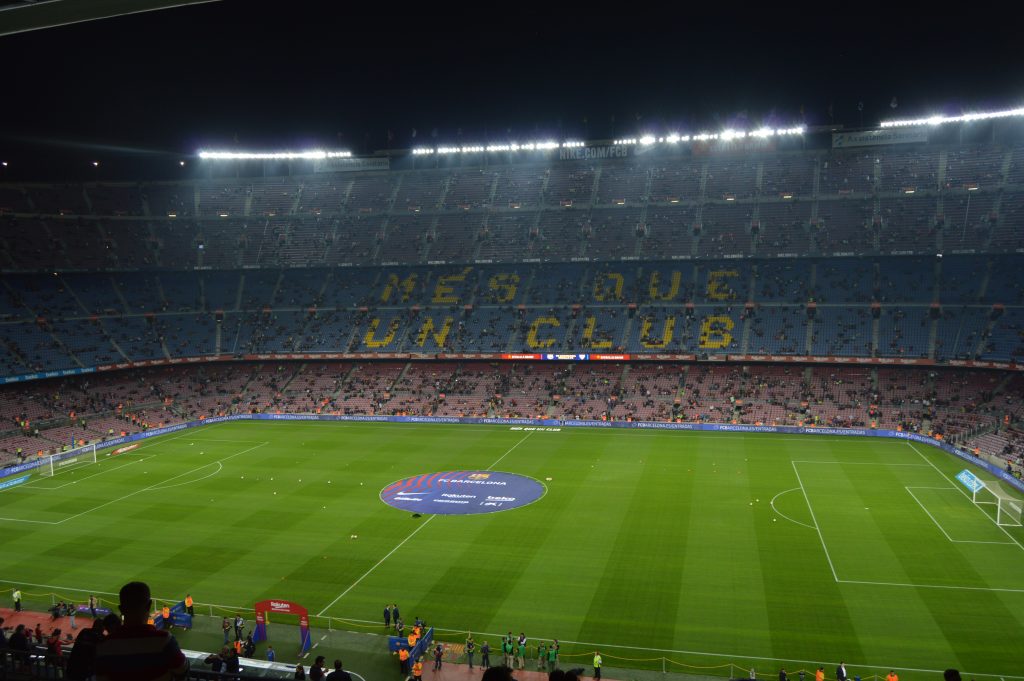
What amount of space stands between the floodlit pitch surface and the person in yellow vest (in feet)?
11.6

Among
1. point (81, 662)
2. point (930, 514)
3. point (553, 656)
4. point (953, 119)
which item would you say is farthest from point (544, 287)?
point (81, 662)

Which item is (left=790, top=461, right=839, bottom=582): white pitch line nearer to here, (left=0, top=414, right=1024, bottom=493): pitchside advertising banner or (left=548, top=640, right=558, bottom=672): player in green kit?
(left=0, top=414, right=1024, bottom=493): pitchside advertising banner

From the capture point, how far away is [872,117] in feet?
273

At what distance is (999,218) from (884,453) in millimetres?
36693

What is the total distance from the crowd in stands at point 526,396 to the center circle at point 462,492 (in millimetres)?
21227

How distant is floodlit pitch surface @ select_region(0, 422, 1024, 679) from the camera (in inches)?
1062

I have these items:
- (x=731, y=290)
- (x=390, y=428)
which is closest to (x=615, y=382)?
(x=731, y=290)

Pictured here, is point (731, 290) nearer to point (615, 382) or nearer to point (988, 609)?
point (615, 382)

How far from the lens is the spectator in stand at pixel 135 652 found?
529 centimetres

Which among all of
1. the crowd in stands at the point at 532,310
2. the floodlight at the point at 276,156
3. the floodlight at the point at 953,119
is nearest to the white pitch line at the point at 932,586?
the crowd in stands at the point at 532,310

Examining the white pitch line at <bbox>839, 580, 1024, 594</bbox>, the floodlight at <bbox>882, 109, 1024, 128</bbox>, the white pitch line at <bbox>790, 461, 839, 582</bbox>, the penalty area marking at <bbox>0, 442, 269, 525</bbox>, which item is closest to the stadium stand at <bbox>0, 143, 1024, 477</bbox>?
the floodlight at <bbox>882, 109, 1024, 128</bbox>

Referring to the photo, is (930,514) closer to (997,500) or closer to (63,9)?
(997,500)

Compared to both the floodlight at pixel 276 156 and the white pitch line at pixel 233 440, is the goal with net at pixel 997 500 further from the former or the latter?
the floodlight at pixel 276 156

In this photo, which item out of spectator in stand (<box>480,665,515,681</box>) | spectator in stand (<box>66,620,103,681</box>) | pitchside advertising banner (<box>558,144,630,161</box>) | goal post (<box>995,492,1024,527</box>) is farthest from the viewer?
pitchside advertising banner (<box>558,144,630,161</box>)
